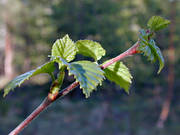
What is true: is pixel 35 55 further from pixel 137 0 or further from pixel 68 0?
pixel 137 0

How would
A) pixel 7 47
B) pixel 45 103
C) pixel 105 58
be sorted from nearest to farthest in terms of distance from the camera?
1. pixel 45 103
2. pixel 105 58
3. pixel 7 47

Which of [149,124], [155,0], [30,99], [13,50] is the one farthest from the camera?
[13,50]

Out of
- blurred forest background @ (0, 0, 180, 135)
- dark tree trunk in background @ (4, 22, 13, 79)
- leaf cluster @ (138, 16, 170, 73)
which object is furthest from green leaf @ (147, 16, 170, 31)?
dark tree trunk in background @ (4, 22, 13, 79)

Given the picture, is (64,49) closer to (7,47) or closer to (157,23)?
(157,23)

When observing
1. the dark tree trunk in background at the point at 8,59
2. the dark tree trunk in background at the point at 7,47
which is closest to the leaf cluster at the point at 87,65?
the dark tree trunk in background at the point at 7,47

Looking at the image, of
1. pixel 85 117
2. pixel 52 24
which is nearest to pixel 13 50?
pixel 52 24

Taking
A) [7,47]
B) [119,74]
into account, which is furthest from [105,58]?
[119,74]
